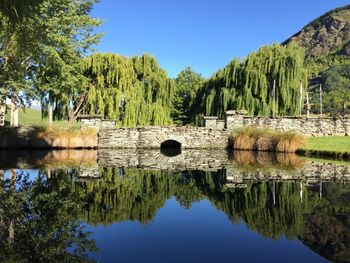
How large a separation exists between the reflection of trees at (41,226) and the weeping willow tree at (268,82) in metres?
20.6

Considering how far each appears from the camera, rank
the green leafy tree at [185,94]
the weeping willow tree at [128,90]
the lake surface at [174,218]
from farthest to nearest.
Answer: the green leafy tree at [185,94] → the weeping willow tree at [128,90] → the lake surface at [174,218]

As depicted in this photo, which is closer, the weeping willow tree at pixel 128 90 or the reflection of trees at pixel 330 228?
the reflection of trees at pixel 330 228

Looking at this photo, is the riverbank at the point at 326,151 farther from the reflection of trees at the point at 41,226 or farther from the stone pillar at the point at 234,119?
the reflection of trees at the point at 41,226

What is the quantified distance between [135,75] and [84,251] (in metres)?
25.2

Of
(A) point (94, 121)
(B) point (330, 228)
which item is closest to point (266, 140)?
(A) point (94, 121)

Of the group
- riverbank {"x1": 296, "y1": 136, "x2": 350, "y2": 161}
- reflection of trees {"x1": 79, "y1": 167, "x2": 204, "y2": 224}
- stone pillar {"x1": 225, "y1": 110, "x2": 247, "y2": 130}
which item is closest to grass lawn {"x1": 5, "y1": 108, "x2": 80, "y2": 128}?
stone pillar {"x1": 225, "y1": 110, "x2": 247, "y2": 130}

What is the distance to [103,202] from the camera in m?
7.18

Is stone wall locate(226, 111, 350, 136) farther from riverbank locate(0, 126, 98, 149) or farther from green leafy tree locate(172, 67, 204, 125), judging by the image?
green leafy tree locate(172, 67, 204, 125)

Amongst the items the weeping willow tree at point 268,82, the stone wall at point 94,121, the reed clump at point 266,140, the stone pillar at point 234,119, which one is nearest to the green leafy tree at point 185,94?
the weeping willow tree at point 268,82

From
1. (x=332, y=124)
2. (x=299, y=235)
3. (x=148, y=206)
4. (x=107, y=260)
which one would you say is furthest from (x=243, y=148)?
(x=107, y=260)

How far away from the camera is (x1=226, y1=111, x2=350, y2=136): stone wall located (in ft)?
73.9

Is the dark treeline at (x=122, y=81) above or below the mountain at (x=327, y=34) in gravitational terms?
below

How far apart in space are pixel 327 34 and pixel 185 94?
416 feet

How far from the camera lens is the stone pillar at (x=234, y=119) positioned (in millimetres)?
22422
